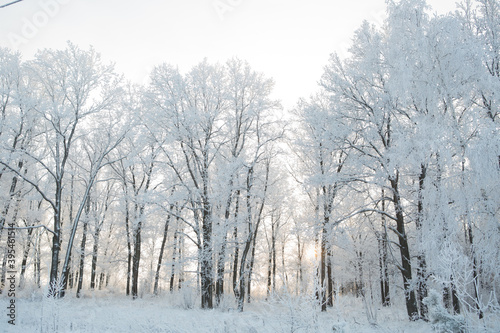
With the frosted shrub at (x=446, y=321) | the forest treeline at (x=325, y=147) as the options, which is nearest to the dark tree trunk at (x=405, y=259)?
the forest treeline at (x=325, y=147)

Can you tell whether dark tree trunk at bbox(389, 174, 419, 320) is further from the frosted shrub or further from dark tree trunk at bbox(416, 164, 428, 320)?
the frosted shrub

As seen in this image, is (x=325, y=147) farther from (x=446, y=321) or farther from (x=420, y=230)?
(x=446, y=321)

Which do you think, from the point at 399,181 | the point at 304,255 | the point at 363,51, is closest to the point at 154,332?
the point at 399,181

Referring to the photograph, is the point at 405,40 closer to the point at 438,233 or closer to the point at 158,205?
the point at 438,233

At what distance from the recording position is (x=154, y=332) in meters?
5.89

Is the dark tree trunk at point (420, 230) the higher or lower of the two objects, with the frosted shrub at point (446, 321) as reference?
higher

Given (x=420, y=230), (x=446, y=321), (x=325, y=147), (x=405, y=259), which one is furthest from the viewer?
(x=325, y=147)

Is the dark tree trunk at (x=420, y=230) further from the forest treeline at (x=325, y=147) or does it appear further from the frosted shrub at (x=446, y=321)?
the frosted shrub at (x=446, y=321)

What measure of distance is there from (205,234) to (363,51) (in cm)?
901

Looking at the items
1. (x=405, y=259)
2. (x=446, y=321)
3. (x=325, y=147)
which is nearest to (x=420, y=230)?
(x=405, y=259)

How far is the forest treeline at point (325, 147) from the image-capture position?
20.8 ft

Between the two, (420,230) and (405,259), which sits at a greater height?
(420,230)

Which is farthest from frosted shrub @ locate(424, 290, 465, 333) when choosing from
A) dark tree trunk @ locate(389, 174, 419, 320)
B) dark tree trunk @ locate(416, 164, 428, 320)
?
dark tree trunk @ locate(389, 174, 419, 320)

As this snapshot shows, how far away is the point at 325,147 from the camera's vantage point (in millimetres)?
10102
